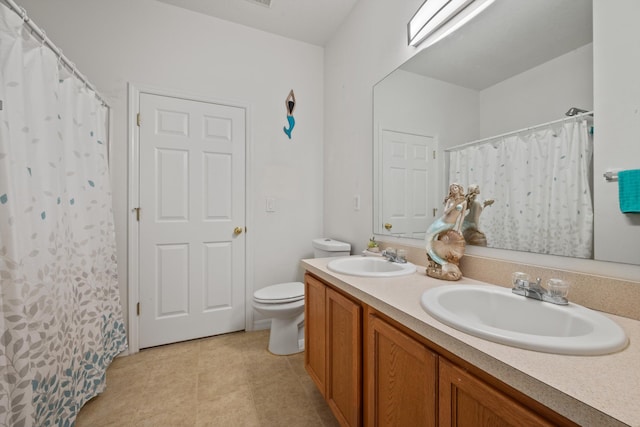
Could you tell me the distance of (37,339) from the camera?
40.1 inches

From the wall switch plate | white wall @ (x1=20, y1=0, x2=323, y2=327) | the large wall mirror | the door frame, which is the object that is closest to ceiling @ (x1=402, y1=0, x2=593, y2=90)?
the large wall mirror

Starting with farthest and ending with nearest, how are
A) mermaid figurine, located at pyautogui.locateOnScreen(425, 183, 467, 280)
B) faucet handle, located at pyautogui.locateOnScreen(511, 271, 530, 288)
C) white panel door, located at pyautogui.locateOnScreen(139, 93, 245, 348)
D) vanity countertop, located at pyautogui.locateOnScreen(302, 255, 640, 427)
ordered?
white panel door, located at pyautogui.locateOnScreen(139, 93, 245, 348) < mermaid figurine, located at pyautogui.locateOnScreen(425, 183, 467, 280) < faucet handle, located at pyautogui.locateOnScreen(511, 271, 530, 288) < vanity countertop, located at pyautogui.locateOnScreen(302, 255, 640, 427)

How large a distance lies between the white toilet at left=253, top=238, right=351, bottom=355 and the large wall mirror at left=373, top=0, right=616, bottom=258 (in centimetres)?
46

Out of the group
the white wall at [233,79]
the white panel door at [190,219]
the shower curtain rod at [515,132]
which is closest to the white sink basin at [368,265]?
the shower curtain rod at [515,132]

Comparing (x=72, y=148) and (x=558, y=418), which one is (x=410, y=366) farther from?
(x=72, y=148)

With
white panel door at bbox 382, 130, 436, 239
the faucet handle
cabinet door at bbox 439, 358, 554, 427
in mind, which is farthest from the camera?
white panel door at bbox 382, 130, 436, 239

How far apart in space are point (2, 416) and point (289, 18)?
277 cm

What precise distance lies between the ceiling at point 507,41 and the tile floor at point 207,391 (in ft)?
5.95

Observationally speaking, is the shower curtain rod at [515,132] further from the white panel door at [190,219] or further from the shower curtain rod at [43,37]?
the shower curtain rod at [43,37]

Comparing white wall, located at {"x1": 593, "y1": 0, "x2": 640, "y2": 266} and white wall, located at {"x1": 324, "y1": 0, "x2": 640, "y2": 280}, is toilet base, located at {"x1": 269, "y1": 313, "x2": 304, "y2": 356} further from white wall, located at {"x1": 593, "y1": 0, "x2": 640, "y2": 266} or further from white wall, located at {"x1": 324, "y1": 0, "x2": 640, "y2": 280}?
white wall, located at {"x1": 593, "y1": 0, "x2": 640, "y2": 266}

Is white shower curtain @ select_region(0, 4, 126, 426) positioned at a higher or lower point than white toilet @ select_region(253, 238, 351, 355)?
higher

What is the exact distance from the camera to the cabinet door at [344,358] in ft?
3.34

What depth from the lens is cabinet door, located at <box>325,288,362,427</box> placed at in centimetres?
102

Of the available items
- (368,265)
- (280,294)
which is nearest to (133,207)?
(280,294)
